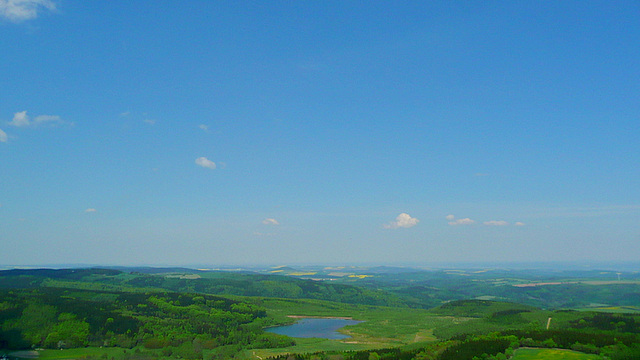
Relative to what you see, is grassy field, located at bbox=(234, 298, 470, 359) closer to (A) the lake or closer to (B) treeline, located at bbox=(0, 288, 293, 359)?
(A) the lake

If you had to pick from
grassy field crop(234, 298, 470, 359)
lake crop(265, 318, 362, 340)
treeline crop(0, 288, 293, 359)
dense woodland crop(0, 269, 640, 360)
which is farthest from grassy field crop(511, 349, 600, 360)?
lake crop(265, 318, 362, 340)

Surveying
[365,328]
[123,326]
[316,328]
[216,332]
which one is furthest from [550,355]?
[123,326]

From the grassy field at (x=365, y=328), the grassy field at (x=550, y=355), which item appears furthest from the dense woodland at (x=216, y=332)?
the grassy field at (x=365, y=328)

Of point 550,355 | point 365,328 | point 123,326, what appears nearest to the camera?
point 550,355

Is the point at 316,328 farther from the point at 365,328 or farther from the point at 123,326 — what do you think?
the point at 123,326

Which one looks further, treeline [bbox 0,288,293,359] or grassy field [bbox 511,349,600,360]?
treeline [bbox 0,288,293,359]
